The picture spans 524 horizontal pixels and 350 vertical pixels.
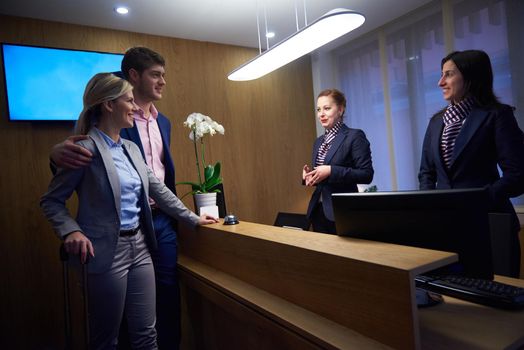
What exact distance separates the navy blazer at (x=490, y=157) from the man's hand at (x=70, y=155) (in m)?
1.68

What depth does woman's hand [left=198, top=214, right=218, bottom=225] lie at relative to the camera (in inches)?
72.9

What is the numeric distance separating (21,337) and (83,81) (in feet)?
6.68

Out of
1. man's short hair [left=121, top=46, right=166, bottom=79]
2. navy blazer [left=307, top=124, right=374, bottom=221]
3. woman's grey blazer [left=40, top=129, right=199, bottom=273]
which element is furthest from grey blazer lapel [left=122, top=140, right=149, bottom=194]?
navy blazer [left=307, top=124, right=374, bottom=221]

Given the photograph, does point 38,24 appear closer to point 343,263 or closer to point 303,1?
point 303,1

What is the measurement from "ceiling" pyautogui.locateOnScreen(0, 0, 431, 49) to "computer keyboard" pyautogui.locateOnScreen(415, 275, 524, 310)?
7.66ft

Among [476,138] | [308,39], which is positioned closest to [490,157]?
[476,138]

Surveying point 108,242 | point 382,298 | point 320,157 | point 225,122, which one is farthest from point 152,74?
point 225,122

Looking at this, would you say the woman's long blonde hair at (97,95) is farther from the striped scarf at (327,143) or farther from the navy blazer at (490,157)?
the navy blazer at (490,157)

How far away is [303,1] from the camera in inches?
113

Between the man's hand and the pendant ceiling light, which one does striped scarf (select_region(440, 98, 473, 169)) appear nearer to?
the pendant ceiling light

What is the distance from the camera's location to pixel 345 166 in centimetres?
235

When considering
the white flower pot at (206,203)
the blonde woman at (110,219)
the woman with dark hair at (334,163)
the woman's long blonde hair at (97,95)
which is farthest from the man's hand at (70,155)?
the woman with dark hair at (334,163)

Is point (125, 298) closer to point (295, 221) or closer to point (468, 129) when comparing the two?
point (295, 221)

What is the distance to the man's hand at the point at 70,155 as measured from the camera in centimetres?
129
